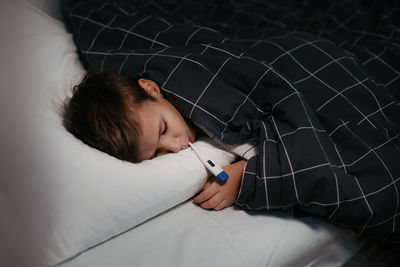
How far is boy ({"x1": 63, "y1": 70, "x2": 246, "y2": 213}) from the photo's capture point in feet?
2.31

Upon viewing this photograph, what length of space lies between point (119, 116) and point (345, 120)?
487 millimetres

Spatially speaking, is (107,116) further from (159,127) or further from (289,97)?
(289,97)

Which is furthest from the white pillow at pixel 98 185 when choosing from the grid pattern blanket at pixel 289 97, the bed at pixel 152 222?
the grid pattern blanket at pixel 289 97

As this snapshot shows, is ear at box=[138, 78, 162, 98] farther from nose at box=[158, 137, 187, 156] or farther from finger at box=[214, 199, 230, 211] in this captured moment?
finger at box=[214, 199, 230, 211]

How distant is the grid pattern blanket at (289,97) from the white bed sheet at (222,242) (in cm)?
4

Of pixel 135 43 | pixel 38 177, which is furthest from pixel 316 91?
pixel 38 177

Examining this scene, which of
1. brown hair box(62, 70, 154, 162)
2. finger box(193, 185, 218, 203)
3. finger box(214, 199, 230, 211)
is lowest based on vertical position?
finger box(214, 199, 230, 211)

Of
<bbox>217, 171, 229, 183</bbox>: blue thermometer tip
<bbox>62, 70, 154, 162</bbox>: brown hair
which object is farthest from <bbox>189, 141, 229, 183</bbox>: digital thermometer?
<bbox>62, 70, 154, 162</bbox>: brown hair

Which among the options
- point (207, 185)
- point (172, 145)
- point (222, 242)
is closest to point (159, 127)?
point (172, 145)

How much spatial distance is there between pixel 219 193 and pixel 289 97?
0.25m

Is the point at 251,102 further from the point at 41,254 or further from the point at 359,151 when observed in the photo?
the point at 41,254

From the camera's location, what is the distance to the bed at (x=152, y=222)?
61cm

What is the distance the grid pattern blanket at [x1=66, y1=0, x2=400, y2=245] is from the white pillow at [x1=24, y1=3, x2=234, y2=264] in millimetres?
112

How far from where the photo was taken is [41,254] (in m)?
0.60
